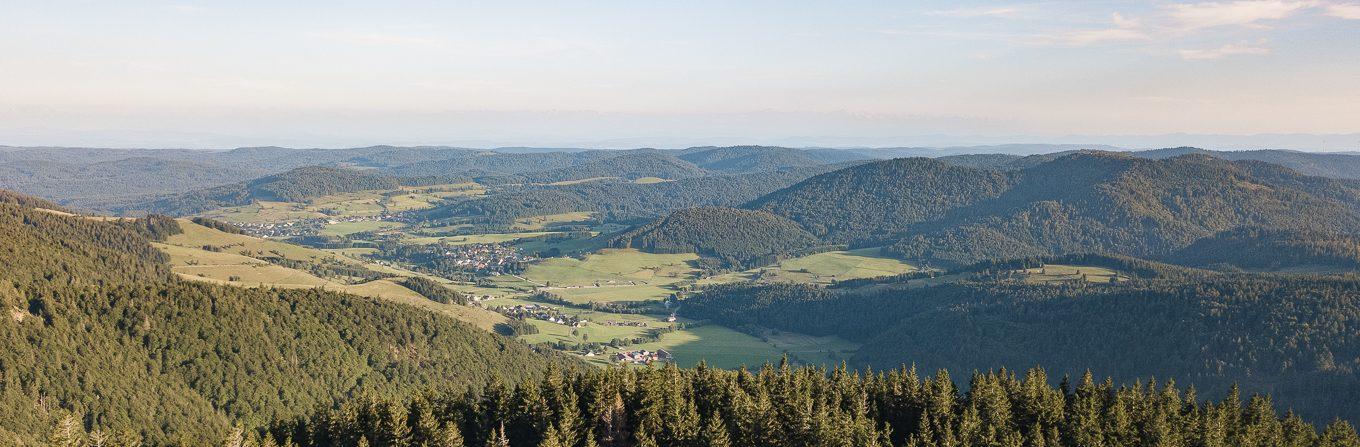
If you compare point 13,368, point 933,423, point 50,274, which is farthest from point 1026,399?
point 50,274

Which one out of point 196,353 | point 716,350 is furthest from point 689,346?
point 196,353

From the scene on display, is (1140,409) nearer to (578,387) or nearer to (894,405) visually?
(894,405)

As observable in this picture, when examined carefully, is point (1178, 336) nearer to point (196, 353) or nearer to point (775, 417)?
point (775, 417)

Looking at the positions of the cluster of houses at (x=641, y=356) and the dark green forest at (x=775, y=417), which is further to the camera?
the cluster of houses at (x=641, y=356)

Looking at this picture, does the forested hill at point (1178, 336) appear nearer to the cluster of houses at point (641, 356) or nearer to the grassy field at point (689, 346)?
the grassy field at point (689, 346)

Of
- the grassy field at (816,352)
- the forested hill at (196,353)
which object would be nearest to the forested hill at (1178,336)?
the grassy field at (816,352)

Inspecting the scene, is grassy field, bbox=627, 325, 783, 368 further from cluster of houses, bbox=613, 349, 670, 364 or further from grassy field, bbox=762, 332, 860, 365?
grassy field, bbox=762, 332, 860, 365
